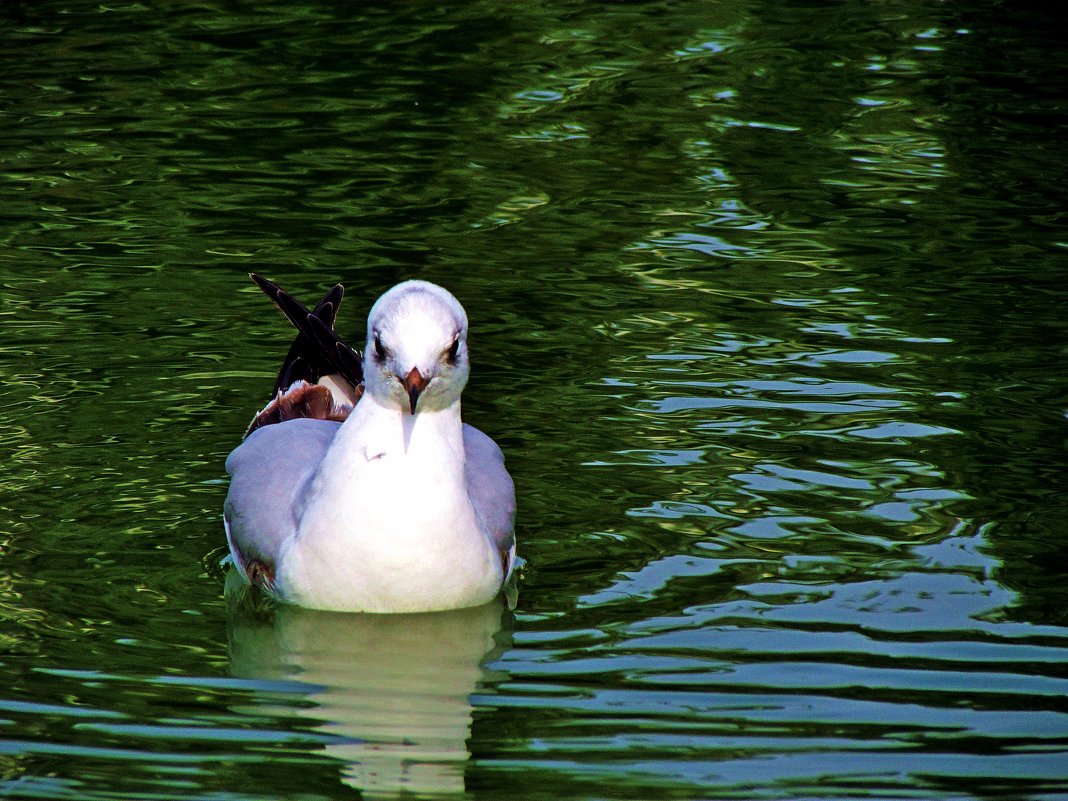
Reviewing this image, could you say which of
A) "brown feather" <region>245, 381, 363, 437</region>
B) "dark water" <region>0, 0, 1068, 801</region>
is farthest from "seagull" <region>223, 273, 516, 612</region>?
"brown feather" <region>245, 381, 363, 437</region>

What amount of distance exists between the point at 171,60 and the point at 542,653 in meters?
9.36

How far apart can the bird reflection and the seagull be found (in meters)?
0.08

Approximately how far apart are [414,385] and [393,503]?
20.3 inches

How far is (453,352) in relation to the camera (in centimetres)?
603

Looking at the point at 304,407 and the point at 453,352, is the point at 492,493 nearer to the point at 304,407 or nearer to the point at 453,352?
the point at 453,352

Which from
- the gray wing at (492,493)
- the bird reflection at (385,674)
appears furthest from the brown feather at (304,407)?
the bird reflection at (385,674)

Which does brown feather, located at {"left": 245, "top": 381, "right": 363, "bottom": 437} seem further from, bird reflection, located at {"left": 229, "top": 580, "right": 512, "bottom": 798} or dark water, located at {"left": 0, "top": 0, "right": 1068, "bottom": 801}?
bird reflection, located at {"left": 229, "top": 580, "right": 512, "bottom": 798}

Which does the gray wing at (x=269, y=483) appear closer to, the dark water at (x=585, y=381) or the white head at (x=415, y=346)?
the dark water at (x=585, y=381)

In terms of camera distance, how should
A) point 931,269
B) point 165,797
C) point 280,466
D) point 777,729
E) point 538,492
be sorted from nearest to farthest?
1. point 165,797
2. point 777,729
3. point 280,466
4. point 538,492
5. point 931,269

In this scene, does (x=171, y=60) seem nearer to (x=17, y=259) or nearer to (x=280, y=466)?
(x=17, y=259)

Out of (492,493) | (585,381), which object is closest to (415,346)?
(492,493)

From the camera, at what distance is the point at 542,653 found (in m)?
6.08

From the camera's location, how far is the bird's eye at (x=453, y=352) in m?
5.98

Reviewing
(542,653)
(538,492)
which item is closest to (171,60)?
(538,492)
